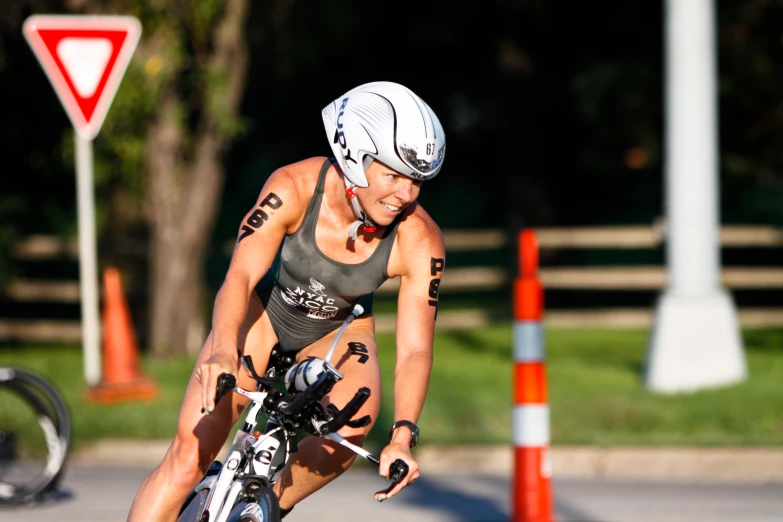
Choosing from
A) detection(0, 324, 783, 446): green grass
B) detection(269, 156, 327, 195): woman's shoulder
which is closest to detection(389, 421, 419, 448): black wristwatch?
detection(269, 156, 327, 195): woman's shoulder

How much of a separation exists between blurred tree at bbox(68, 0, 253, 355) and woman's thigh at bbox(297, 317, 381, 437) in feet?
26.0

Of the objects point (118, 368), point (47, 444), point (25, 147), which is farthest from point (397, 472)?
point (25, 147)

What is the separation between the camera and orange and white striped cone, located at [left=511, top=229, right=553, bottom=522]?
5723mm

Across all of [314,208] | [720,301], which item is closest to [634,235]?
[720,301]

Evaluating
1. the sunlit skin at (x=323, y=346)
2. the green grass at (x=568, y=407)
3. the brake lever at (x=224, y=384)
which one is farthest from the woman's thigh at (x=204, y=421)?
the green grass at (x=568, y=407)

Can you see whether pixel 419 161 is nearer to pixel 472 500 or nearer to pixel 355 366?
pixel 355 366

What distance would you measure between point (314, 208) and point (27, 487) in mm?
3926

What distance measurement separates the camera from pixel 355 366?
4.66m

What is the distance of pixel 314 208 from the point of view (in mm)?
4637

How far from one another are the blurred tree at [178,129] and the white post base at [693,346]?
4.78 m

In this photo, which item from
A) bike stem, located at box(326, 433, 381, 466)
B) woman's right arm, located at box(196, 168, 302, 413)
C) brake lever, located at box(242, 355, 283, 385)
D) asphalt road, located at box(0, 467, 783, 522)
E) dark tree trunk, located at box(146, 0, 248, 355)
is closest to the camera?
bike stem, located at box(326, 433, 381, 466)

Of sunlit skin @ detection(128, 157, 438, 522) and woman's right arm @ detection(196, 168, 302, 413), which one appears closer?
woman's right arm @ detection(196, 168, 302, 413)

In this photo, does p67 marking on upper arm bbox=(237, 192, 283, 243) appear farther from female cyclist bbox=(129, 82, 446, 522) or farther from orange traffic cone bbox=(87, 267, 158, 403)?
orange traffic cone bbox=(87, 267, 158, 403)

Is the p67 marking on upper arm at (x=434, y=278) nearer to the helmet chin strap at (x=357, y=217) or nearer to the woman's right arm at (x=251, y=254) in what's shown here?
the helmet chin strap at (x=357, y=217)
